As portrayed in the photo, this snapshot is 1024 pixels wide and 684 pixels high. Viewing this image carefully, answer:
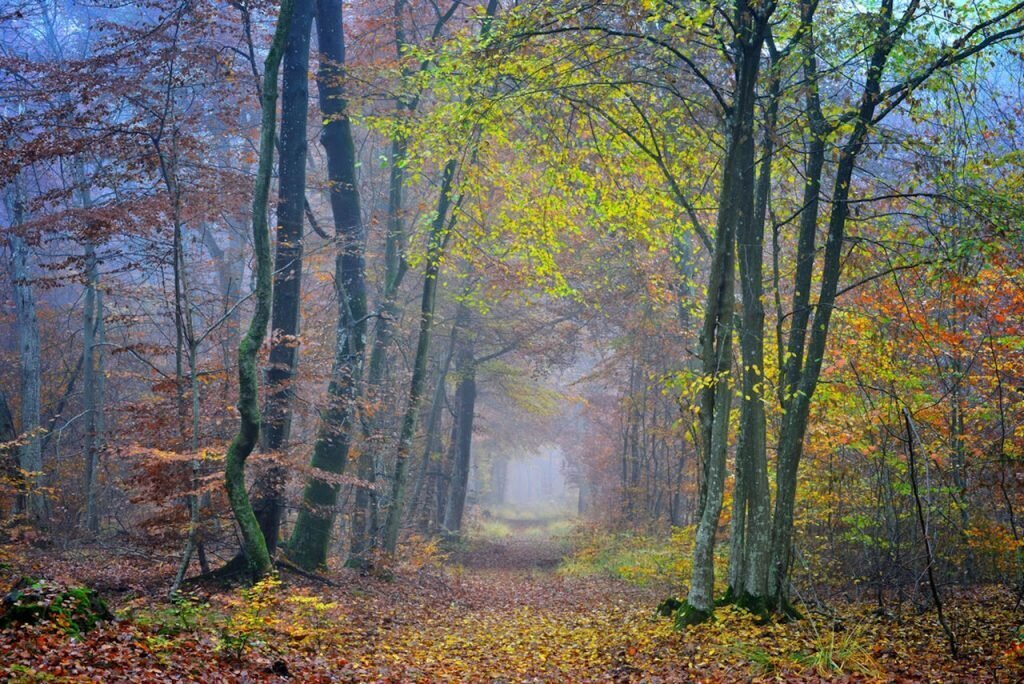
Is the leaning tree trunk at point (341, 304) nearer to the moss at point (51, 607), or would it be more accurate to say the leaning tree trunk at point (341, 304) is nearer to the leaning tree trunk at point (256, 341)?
the leaning tree trunk at point (256, 341)

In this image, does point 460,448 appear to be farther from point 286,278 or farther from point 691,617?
point 691,617

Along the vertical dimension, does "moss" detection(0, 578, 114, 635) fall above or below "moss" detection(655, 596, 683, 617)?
above

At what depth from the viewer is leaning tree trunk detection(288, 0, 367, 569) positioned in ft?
42.3

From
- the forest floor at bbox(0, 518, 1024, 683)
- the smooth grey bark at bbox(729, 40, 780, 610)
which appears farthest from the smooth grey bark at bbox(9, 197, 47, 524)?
the smooth grey bark at bbox(729, 40, 780, 610)

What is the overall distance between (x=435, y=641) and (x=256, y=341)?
4.31 m

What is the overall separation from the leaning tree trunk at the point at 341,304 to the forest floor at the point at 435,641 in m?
0.99

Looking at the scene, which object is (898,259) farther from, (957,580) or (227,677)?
(227,677)

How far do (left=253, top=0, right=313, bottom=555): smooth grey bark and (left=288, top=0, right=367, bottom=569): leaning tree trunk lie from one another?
0.73 m

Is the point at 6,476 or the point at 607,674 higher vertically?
the point at 6,476

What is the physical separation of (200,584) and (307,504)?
2.14 metres

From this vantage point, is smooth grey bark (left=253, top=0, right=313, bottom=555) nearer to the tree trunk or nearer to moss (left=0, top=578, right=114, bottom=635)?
moss (left=0, top=578, right=114, bottom=635)

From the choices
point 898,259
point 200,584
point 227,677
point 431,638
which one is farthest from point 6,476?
point 898,259

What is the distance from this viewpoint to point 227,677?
610 centimetres

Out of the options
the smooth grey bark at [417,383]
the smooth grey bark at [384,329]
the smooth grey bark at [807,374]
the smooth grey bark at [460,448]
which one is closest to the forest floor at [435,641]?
the smooth grey bark at [807,374]
